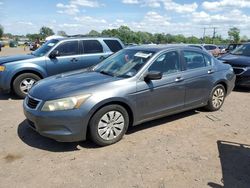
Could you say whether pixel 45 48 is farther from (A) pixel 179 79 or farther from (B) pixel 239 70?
(B) pixel 239 70

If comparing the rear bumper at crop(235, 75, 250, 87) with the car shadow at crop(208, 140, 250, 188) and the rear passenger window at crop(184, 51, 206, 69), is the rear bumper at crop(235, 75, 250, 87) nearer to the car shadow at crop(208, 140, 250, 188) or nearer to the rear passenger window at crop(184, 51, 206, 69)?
the rear passenger window at crop(184, 51, 206, 69)

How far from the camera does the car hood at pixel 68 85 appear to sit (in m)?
4.08

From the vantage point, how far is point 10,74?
7.18m

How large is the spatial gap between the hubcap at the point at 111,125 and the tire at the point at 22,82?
409 cm

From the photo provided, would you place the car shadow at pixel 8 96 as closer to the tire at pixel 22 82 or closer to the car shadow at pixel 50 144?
the tire at pixel 22 82

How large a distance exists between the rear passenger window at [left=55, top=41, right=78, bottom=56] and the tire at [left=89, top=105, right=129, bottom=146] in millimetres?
4317

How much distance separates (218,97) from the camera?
6.28m

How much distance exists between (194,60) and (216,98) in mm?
1216

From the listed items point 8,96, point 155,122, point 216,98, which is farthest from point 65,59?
point 216,98

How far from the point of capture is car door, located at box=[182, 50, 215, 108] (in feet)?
17.6

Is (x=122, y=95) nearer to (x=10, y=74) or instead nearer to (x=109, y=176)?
(x=109, y=176)

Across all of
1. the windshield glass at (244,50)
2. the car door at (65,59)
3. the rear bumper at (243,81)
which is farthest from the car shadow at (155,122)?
the windshield glass at (244,50)

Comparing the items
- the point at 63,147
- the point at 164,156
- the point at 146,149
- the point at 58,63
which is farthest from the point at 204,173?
the point at 58,63

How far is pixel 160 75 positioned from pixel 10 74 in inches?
179
